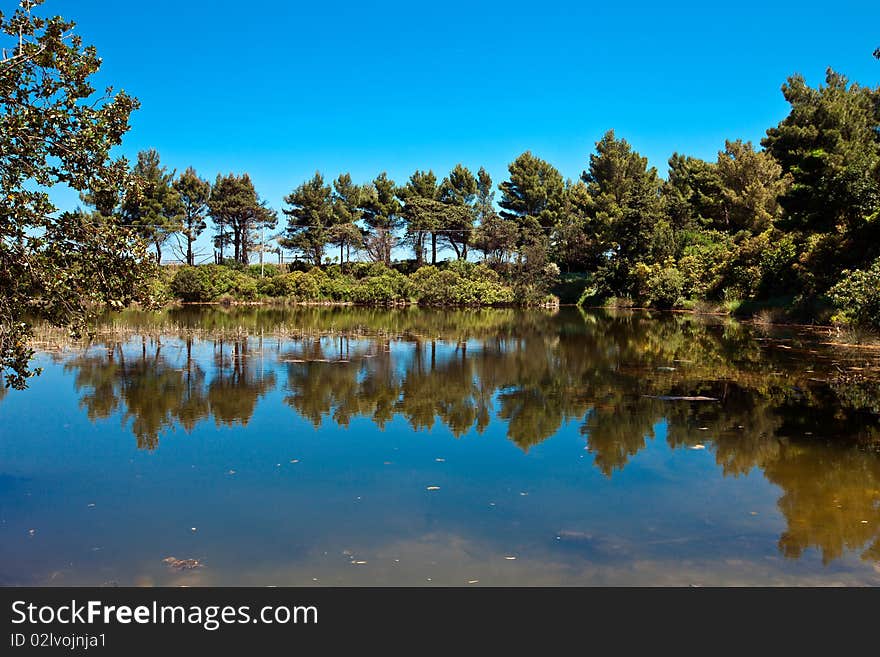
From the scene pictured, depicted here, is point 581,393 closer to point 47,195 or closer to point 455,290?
point 47,195

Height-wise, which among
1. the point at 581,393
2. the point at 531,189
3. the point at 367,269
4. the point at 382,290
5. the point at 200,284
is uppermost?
the point at 531,189

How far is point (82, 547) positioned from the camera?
20.1 ft

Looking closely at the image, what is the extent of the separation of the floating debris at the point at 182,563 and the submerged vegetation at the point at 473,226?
262cm

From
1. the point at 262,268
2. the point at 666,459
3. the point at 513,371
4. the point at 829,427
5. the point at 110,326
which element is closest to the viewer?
the point at 666,459

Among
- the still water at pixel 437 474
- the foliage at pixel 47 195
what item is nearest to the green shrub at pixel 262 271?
the still water at pixel 437 474

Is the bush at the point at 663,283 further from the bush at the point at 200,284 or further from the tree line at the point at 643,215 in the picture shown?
the bush at the point at 200,284

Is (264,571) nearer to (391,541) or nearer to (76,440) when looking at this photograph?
(391,541)

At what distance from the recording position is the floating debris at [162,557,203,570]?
566 cm

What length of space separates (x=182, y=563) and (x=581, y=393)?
32.7 feet

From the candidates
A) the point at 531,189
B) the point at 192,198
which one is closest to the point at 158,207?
the point at 192,198

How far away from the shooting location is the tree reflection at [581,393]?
8.70 meters

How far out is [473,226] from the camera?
7144 cm
